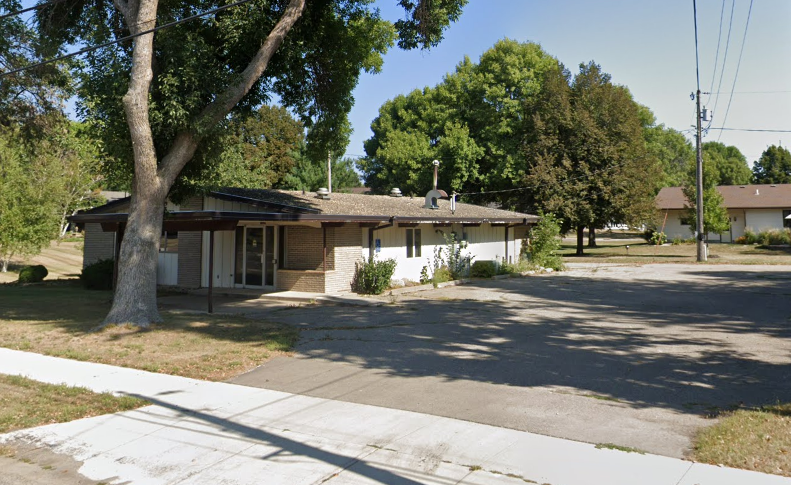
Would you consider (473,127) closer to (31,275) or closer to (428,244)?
(428,244)

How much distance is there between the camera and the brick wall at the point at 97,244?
77.2 feet

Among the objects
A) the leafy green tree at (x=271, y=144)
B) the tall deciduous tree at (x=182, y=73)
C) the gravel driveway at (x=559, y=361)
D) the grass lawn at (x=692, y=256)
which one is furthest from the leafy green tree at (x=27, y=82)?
the grass lawn at (x=692, y=256)

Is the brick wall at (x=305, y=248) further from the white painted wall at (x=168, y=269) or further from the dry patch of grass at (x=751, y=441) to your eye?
the dry patch of grass at (x=751, y=441)

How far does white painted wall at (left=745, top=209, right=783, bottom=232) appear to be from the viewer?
53844 mm

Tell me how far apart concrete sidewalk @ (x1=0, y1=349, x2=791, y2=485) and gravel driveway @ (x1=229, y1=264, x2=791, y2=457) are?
1.44ft

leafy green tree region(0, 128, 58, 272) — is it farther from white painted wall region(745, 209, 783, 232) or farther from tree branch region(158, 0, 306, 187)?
white painted wall region(745, 209, 783, 232)

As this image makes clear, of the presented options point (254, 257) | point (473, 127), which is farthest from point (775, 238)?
point (254, 257)

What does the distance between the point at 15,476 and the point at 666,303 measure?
15729mm

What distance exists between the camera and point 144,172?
12.3m

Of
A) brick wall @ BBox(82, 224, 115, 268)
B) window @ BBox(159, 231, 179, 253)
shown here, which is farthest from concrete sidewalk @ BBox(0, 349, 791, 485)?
brick wall @ BBox(82, 224, 115, 268)

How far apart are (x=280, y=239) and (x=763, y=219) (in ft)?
171

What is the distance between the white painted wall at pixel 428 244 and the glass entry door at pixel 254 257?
315cm

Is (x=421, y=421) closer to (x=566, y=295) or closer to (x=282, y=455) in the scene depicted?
(x=282, y=455)

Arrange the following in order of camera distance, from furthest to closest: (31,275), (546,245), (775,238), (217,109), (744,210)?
(744,210) → (775,238) → (546,245) → (31,275) → (217,109)
